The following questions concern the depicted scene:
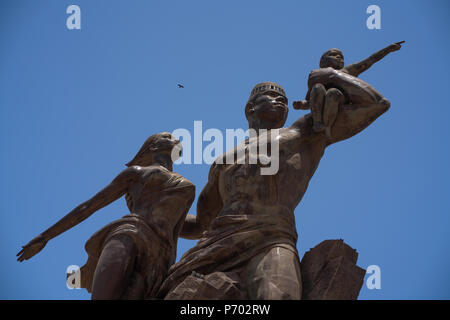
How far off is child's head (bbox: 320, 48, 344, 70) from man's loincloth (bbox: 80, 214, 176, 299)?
3302mm

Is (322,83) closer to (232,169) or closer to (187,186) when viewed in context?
(232,169)

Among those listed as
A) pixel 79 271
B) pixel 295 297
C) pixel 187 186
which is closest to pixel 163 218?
pixel 187 186

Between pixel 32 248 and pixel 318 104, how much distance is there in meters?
4.21

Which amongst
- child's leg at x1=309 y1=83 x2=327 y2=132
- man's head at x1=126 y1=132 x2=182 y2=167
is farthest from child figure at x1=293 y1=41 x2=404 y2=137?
man's head at x1=126 y1=132 x2=182 y2=167

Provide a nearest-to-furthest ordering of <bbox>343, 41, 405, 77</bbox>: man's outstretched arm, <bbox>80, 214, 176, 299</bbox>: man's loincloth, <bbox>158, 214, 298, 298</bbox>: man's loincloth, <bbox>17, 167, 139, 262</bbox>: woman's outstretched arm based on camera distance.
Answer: <bbox>158, 214, 298, 298</bbox>: man's loincloth, <bbox>80, 214, 176, 299</bbox>: man's loincloth, <bbox>17, 167, 139, 262</bbox>: woman's outstretched arm, <bbox>343, 41, 405, 77</bbox>: man's outstretched arm

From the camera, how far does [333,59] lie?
9.56 metres

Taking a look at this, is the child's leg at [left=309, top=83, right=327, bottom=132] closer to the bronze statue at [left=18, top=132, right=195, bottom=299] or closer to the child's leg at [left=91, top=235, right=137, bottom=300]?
the bronze statue at [left=18, top=132, right=195, bottom=299]

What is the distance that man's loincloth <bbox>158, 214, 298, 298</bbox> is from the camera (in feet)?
26.7

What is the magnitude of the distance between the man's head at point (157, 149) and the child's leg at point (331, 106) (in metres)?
2.28

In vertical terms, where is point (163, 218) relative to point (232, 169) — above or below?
below

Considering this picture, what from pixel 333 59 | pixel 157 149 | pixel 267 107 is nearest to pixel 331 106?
pixel 333 59

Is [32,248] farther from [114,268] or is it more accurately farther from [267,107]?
[267,107]
